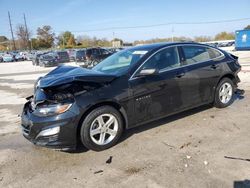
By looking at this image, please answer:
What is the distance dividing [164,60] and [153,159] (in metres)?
1.99

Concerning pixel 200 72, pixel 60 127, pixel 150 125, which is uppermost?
pixel 200 72

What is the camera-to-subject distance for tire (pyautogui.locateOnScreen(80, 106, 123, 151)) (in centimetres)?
411

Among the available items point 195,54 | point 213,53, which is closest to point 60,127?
point 195,54

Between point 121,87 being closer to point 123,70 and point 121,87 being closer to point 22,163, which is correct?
point 123,70

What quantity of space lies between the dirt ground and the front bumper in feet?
0.94

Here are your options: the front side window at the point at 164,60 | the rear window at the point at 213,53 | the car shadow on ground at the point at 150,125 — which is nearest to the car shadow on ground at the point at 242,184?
the car shadow on ground at the point at 150,125

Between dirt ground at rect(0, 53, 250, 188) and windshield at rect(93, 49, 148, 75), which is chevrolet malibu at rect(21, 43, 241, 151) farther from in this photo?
dirt ground at rect(0, 53, 250, 188)

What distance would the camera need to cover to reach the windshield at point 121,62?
4770mm

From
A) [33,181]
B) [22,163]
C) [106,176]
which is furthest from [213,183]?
[22,163]

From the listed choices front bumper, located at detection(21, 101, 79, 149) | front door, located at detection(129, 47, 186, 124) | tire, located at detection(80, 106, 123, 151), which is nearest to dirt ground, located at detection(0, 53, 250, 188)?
tire, located at detection(80, 106, 123, 151)

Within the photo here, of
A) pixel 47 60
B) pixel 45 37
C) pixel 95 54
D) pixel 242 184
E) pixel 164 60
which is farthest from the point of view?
pixel 45 37

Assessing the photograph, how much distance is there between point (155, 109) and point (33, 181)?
2.34m

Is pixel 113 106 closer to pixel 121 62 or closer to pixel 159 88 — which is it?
pixel 159 88

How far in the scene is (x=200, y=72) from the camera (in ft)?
17.8
